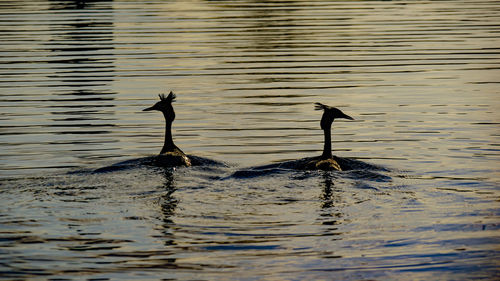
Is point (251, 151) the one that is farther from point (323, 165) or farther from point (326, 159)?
point (323, 165)

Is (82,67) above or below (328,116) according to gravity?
above

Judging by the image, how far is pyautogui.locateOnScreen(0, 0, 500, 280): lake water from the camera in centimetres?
1073

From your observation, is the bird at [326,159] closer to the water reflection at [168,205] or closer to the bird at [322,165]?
the bird at [322,165]

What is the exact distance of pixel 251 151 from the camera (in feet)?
56.3

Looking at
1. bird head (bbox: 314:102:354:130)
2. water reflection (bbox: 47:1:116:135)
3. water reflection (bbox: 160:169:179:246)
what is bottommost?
water reflection (bbox: 160:169:179:246)

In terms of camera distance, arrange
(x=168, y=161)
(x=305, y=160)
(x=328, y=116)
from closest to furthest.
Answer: (x=168, y=161) < (x=305, y=160) < (x=328, y=116)

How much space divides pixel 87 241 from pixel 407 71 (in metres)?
16.7

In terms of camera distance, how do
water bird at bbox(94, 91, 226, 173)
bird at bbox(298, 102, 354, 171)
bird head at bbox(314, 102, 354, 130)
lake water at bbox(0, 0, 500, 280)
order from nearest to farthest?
1. lake water at bbox(0, 0, 500, 280)
2. bird at bbox(298, 102, 354, 171)
3. water bird at bbox(94, 91, 226, 173)
4. bird head at bbox(314, 102, 354, 130)

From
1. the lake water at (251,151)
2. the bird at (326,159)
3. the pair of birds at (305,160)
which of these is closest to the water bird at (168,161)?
the pair of birds at (305,160)

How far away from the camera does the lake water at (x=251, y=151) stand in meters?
10.7

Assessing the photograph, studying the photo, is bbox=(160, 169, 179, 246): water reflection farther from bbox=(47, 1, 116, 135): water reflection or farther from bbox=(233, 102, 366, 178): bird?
bbox=(47, 1, 116, 135): water reflection

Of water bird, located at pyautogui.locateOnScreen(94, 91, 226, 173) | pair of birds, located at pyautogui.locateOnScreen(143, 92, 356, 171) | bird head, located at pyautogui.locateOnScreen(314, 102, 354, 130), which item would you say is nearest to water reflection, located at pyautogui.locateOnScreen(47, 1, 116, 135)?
water bird, located at pyautogui.locateOnScreen(94, 91, 226, 173)

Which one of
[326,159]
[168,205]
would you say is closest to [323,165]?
[326,159]

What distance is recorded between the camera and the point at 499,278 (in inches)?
391
